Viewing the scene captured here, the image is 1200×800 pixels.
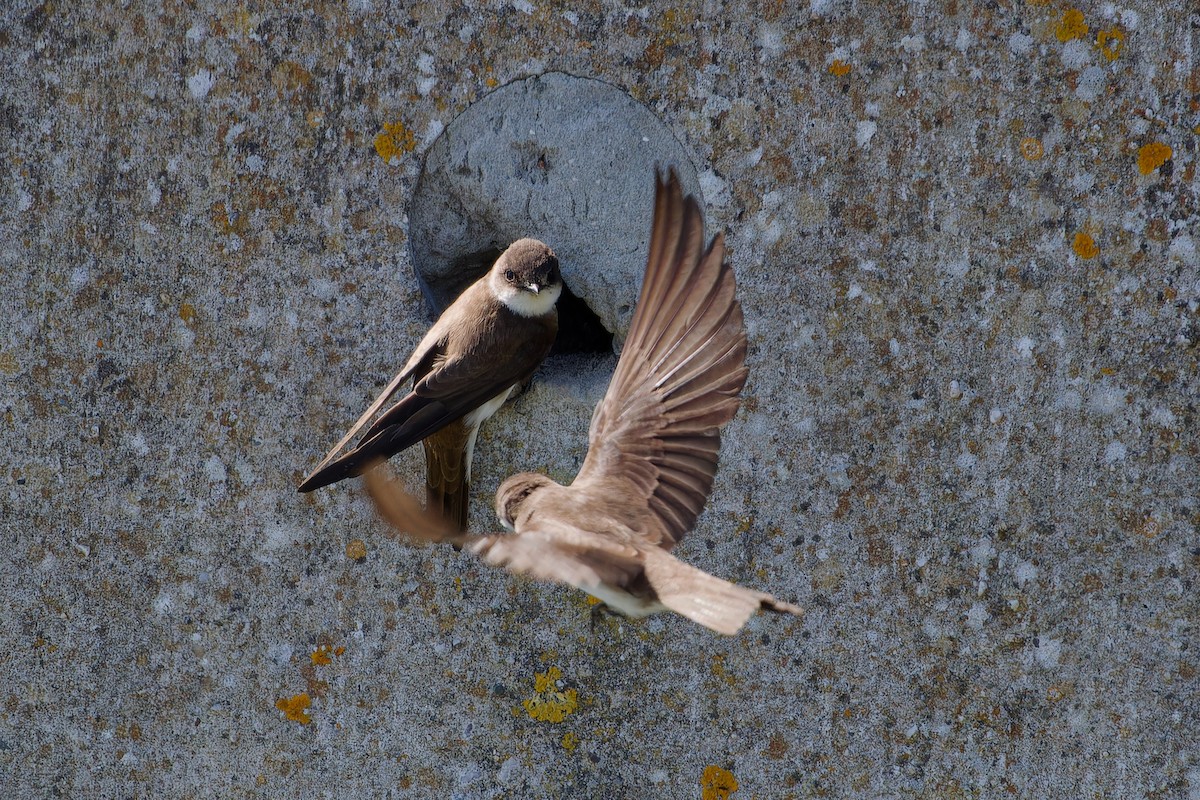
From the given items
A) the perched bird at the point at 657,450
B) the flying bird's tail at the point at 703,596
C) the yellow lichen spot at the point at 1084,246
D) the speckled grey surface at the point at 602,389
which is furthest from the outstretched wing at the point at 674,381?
the yellow lichen spot at the point at 1084,246

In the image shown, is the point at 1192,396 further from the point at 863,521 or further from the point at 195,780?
the point at 195,780

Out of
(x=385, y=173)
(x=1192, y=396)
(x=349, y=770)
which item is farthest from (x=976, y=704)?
(x=385, y=173)

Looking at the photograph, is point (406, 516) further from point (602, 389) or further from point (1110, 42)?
point (1110, 42)

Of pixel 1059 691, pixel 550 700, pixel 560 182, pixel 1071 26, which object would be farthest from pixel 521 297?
pixel 1059 691

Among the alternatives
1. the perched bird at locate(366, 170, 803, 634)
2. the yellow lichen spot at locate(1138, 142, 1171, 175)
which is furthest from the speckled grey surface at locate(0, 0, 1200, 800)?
the perched bird at locate(366, 170, 803, 634)

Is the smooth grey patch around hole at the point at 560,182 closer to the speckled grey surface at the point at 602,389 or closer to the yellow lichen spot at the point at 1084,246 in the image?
the speckled grey surface at the point at 602,389

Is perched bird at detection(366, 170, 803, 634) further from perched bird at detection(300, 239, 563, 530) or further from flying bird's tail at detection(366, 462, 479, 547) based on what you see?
perched bird at detection(300, 239, 563, 530)

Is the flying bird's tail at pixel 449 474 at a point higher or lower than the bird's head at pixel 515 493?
lower
